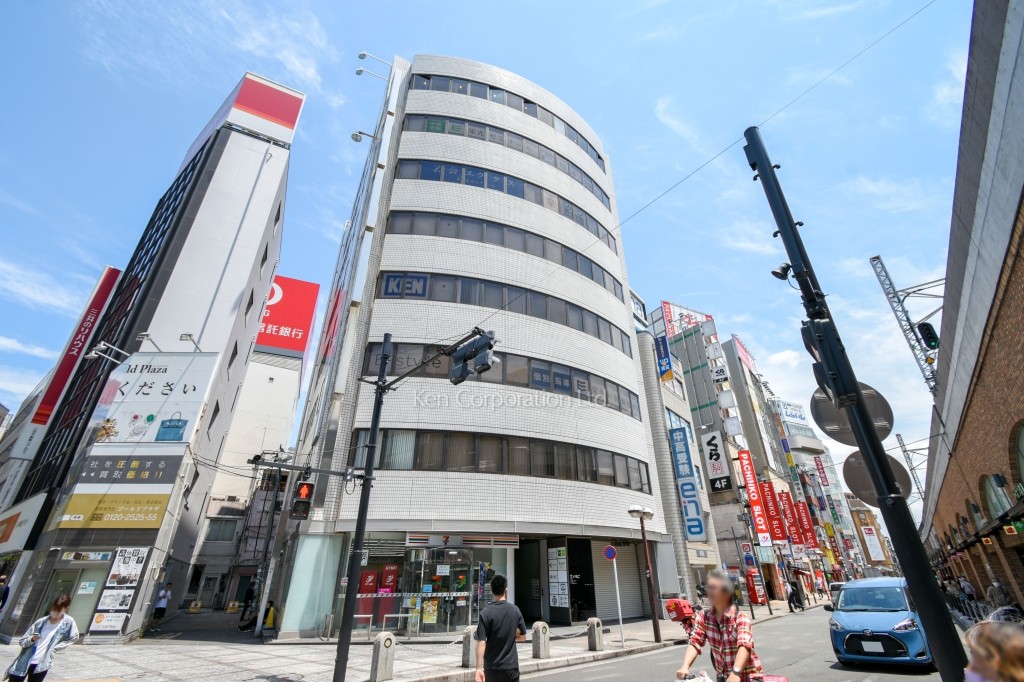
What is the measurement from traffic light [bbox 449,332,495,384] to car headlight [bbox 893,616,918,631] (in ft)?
29.6

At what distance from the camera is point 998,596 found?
1306 centimetres

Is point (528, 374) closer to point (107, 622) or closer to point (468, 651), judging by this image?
point (468, 651)

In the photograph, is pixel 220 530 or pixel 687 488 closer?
pixel 687 488

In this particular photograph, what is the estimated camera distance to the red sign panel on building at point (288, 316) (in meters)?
58.8

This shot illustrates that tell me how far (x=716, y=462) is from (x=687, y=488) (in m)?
9.67

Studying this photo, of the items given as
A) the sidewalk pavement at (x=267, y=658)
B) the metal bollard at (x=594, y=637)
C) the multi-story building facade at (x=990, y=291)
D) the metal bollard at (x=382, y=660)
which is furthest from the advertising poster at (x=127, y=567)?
the multi-story building facade at (x=990, y=291)

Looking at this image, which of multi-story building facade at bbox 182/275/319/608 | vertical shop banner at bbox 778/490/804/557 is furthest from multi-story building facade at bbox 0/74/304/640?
vertical shop banner at bbox 778/490/804/557

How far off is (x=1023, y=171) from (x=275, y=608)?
2257cm

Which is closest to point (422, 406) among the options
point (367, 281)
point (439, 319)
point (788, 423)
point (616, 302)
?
point (439, 319)

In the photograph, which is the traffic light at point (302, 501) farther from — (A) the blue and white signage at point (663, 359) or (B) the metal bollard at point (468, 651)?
(A) the blue and white signage at point (663, 359)

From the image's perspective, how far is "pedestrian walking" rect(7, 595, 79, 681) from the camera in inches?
249

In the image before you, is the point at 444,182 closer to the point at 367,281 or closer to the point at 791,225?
the point at 367,281

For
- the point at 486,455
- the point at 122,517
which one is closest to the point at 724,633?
the point at 486,455

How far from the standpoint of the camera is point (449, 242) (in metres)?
20.4
